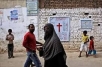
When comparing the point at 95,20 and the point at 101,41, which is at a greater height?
the point at 95,20

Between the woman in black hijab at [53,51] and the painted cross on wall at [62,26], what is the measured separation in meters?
10.7

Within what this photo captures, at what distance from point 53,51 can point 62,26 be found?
11074 mm

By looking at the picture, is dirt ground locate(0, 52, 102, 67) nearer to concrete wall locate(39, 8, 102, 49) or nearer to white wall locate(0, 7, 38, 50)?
concrete wall locate(39, 8, 102, 49)

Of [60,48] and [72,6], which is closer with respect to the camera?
[60,48]

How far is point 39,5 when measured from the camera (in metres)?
17.1

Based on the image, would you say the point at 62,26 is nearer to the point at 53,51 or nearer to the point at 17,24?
the point at 17,24

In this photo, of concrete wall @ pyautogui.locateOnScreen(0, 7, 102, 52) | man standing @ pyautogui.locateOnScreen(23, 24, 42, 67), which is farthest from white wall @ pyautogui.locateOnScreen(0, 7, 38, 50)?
man standing @ pyautogui.locateOnScreen(23, 24, 42, 67)

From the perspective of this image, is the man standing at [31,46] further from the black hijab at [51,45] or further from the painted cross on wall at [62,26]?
the painted cross on wall at [62,26]

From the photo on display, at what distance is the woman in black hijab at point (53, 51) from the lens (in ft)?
19.6

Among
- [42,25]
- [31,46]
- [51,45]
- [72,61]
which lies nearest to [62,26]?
[42,25]

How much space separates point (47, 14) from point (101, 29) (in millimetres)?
3050

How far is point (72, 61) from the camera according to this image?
13.6m

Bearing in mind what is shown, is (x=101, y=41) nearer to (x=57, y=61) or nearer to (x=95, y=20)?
(x=95, y=20)

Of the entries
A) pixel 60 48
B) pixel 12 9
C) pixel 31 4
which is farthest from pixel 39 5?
pixel 60 48
